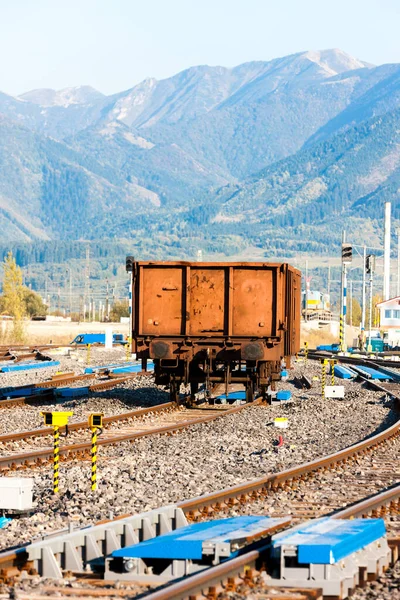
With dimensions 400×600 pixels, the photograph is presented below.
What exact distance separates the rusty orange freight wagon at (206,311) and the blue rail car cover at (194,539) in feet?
44.3

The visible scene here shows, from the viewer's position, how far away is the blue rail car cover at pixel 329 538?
8.09 m

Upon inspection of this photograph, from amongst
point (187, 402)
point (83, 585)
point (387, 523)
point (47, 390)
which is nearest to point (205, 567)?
point (83, 585)

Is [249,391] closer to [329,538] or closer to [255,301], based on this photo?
[255,301]

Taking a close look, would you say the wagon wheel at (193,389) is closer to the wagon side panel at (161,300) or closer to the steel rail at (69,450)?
the wagon side panel at (161,300)

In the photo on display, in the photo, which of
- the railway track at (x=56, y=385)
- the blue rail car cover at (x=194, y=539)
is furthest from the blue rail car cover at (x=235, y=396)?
the blue rail car cover at (x=194, y=539)

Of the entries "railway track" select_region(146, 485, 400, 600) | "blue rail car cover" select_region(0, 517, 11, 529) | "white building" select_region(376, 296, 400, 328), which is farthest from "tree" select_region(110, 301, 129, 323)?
"railway track" select_region(146, 485, 400, 600)

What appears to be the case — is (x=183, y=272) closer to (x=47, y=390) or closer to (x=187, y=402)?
(x=187, y=402)

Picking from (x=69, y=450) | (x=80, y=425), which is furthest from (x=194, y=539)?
(x=80, y=425)

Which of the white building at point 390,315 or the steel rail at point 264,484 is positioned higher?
the white building at point 390,315

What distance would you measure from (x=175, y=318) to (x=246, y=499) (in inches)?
453

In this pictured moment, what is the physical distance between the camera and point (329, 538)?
848 cm

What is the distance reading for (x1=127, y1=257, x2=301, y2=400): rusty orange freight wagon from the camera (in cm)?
2319

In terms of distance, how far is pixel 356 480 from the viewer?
13.9 meters

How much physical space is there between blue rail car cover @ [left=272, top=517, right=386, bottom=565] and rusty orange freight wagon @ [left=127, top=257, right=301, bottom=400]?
1362cm
